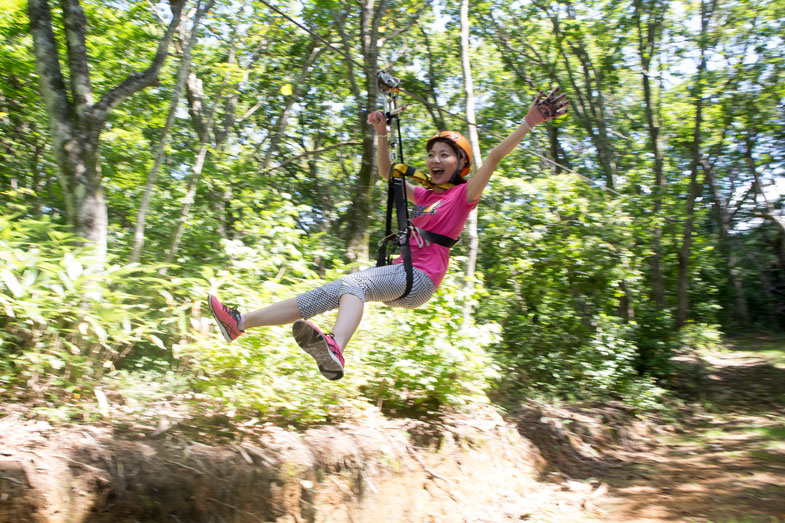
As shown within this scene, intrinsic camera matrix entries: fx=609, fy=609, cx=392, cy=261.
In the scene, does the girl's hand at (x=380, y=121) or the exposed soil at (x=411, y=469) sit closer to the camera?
the exposed soil at (x=411, y=469)

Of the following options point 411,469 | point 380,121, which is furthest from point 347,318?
point 411,469

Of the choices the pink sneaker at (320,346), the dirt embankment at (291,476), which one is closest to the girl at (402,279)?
the pink sneaker at (320,346)

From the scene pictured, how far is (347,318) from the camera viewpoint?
10.5 ft

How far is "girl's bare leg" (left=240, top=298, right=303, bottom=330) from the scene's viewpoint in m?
3.30

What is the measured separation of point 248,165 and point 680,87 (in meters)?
9.04

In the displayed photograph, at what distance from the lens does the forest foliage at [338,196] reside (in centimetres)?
468

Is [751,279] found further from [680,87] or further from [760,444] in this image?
[760,444]

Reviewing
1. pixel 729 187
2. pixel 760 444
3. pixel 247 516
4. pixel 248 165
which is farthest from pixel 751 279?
pixel 247 516

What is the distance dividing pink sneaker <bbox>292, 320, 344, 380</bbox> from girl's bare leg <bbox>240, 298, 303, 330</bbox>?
Result: 30cm

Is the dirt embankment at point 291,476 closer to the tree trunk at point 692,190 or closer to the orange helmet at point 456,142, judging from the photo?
the orange helmet at point 456,142

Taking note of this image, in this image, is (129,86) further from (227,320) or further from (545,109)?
(545,109)

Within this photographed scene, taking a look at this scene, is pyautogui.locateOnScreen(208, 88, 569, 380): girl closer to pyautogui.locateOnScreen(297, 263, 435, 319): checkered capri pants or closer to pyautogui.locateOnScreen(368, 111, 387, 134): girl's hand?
pyautogui.locateOnScreen(297, 263, 435, 319): checkered capri pants

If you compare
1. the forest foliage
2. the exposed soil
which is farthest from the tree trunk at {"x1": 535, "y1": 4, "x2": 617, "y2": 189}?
the exposed soil

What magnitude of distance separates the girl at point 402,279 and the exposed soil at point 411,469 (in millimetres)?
1344
